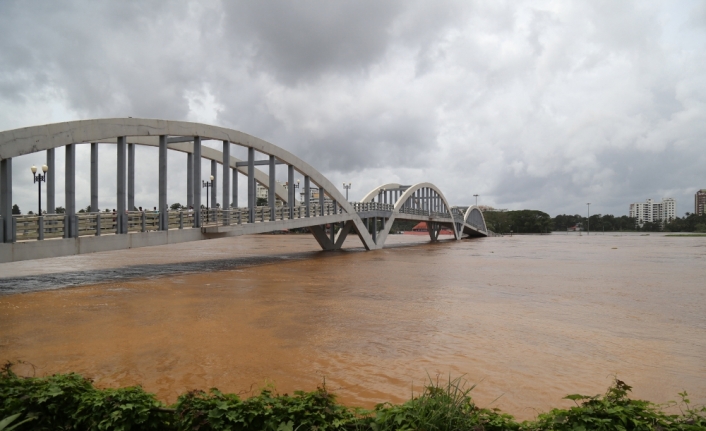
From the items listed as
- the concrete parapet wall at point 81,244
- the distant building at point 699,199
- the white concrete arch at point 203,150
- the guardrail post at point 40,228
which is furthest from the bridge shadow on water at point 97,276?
the distant building at point 699,199

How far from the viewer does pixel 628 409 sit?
404 cm

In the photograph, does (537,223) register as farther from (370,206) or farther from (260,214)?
(260,214)

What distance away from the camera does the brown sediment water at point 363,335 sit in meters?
7.12

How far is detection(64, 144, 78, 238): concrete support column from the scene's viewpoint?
1651 cm

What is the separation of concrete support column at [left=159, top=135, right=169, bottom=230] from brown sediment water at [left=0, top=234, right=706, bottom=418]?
2.57 metres

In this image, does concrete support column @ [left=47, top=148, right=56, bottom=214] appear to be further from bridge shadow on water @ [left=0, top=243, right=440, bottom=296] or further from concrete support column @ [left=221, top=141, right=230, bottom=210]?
concrete support column @ [left=221, top=141, right=230, bottom=210]

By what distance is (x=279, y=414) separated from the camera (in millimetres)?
4082

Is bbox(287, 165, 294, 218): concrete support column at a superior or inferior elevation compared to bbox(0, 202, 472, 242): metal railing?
superior

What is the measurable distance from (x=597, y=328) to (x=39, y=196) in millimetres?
19708

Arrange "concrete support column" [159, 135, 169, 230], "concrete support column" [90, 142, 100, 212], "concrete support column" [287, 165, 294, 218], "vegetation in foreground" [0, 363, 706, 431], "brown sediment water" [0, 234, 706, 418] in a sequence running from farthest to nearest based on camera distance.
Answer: "concrete support column" [287, 165, 294, 218]
"concrete support column" [159, 135, 169, 230]
"concrete support column" [90, 142, 100, 212]
"brown sediment water" [0, 234, 706, 418]
"vegetation in foreground" [0, 363, 706, 431]

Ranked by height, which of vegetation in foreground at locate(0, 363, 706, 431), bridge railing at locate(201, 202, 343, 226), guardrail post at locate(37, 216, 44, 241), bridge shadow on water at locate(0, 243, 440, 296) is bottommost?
bridge shadow on water at locate(0, 243, 440, 296)

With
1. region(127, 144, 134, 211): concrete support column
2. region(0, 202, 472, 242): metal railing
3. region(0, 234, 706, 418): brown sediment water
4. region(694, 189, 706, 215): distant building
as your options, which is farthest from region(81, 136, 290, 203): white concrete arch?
region(694, 189, 706, 215): distant building

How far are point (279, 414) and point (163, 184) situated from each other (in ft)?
63.3

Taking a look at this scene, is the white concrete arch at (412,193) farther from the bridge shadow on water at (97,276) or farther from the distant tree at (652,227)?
the distant tree at (652,227)
